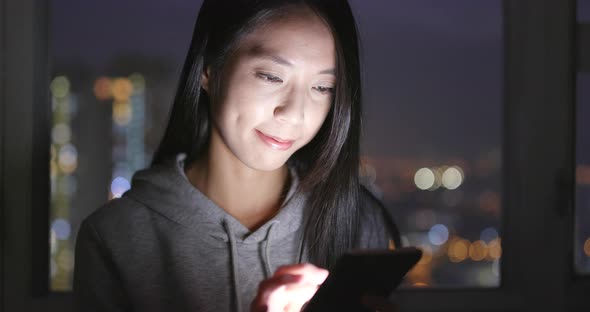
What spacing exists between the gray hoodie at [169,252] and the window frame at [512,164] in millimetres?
309

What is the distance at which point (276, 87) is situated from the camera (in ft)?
3.09

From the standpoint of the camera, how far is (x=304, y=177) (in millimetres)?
1096

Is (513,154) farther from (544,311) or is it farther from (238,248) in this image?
(238,248)

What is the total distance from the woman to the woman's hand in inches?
5.8

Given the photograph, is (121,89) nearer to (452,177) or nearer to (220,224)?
(220,224)

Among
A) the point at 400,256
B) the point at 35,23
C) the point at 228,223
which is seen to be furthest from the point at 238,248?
the point at 35,23

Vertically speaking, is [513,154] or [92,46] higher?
[92,46]

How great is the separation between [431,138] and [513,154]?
7.4 inches

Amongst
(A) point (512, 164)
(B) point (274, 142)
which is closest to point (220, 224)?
(B) point (274, 142)

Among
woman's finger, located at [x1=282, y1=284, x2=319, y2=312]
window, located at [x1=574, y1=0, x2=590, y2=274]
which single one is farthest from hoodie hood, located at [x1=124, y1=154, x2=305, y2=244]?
window, located at [x1=574, y1=0, x2=590, y2=274]

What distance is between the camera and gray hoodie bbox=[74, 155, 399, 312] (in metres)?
1.00

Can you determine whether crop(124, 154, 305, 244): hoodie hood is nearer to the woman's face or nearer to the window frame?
the woman's face

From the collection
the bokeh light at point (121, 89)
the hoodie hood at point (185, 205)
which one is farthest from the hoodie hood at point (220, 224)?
the bokeh light at point (121, 89)

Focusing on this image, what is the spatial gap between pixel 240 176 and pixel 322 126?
17cm
